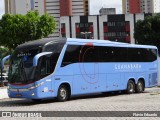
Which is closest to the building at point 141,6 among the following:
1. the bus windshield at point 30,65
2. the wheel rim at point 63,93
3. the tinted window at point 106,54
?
the tinted window at point 106,54

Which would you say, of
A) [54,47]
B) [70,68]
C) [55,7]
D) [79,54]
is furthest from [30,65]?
[55,7]

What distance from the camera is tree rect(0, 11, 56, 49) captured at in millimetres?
56188

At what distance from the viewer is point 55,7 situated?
161125mm

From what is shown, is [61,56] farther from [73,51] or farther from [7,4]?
[7,4]

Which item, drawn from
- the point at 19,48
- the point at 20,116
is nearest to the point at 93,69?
the point at 19,48

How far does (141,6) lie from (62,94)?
152m

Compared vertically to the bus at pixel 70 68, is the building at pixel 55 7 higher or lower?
higher

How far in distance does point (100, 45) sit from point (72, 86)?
339cm

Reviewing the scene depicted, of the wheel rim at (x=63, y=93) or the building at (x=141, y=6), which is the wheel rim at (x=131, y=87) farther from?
the building at (x=141, y=6)

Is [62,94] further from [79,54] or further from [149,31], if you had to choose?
[149,31]

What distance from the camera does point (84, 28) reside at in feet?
370

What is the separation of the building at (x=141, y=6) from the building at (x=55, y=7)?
18.6 meters

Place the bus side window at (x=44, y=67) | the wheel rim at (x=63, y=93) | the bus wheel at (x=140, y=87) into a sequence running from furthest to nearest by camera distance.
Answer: the bus wheel at (x=140, y=87), the wheel rim at (x=63, y=93), the bus side window at (x=44, y=67)

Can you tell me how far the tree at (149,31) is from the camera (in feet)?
243
